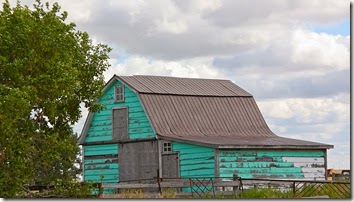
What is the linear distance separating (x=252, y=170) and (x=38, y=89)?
42.9 ft

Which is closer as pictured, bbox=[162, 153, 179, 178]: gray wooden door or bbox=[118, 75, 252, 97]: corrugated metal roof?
bbox=[162, 153, 179, 178]: gray wooden door

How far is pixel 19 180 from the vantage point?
23.5 metres

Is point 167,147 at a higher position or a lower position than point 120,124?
lower

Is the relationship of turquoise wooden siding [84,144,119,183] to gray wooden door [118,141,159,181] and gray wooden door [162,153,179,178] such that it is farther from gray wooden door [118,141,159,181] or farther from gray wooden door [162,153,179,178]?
gray wooden door [162,153,179,178]

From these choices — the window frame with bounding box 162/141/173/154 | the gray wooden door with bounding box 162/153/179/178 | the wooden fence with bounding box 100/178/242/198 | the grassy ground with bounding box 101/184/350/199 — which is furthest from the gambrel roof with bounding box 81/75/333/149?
the grassy ground with bounding box 101/184/350/199

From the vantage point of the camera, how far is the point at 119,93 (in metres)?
37.6

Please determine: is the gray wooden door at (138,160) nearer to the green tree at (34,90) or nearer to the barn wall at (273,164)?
the barn wall at (273,164)

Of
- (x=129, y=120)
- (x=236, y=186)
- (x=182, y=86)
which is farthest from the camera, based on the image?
(x=182, y=86)

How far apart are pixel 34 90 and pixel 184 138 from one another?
12184 millimetres

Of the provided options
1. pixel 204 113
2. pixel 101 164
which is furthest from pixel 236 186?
pixel 101 164

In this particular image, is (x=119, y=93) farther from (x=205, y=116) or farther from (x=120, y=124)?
(x=205, y=116)

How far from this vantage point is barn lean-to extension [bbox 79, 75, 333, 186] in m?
34.4

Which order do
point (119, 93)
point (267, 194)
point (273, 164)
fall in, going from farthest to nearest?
point (119, 93), point (273, 164), point (267, 194)

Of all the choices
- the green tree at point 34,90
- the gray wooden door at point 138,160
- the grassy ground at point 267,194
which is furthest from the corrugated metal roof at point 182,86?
the green tree at point 34,90
